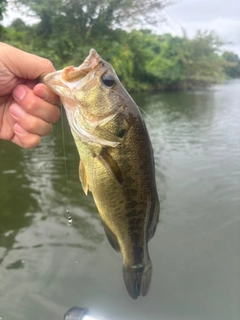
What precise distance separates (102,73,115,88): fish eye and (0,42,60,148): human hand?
37cm

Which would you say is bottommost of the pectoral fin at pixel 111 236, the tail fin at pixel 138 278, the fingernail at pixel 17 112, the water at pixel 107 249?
the water at pixel 107 249

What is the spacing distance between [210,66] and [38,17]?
2634 cm

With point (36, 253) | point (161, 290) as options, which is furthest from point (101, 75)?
point (36, 253)

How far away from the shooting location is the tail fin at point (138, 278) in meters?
1.97

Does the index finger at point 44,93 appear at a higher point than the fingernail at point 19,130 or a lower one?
higher

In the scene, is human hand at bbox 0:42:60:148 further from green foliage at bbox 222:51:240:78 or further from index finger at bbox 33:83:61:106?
green foliage at bbox 222:51:240:78

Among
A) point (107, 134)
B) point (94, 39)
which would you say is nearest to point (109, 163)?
point (107, 134)

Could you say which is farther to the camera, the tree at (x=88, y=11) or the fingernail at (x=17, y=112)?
the tree at (x=88, y=11)

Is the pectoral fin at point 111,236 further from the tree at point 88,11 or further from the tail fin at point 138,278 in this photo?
the tree at point 88,11

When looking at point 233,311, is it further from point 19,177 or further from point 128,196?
point 19,177

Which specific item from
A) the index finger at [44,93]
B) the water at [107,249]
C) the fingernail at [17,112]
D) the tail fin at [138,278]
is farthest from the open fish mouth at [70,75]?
the water at [107,249]

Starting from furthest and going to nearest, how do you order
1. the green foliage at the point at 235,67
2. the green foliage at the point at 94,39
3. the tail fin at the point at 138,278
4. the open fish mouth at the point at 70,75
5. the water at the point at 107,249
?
the green foliage at the point at 235,67
the green foliage at the point at 94,39
the water at the point at 107,249
the tail fin at the point at 138,278
the open fish mouth at the point at 70,75

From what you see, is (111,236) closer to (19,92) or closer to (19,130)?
(19,130)

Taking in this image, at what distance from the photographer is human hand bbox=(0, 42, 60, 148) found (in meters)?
1.89
